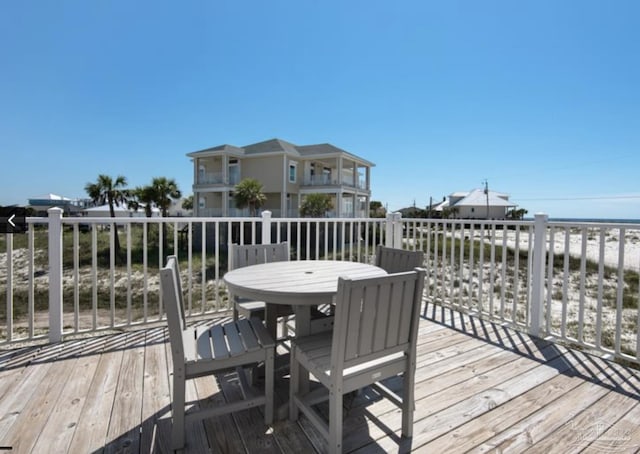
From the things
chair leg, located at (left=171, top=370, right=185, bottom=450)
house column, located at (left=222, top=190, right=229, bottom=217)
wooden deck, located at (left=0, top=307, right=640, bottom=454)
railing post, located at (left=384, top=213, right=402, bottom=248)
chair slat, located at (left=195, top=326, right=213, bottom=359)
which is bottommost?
wooden deck, located at (left=0, top=307, right=640, bottom=454)

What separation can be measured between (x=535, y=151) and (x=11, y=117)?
31.0m

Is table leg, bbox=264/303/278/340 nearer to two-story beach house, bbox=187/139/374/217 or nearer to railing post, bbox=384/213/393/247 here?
railing post, bbox=384/213/393/247

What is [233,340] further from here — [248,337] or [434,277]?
[434,277]

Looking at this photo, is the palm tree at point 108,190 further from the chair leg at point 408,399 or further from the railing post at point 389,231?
the chair leg at point 408,399

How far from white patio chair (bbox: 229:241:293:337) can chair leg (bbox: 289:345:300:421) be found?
0.47 m

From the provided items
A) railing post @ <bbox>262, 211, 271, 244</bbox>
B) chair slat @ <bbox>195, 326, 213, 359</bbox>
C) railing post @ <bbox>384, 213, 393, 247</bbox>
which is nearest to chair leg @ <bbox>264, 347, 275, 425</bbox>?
chair slat @ <bbox>195, 326, 213, 359</bbox>

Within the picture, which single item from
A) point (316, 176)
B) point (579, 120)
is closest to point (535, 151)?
point (579, 120)

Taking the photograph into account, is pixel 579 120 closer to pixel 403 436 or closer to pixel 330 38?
pixel 330 38

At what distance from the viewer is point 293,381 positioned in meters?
1.53

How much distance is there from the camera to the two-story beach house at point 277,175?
1847 cm

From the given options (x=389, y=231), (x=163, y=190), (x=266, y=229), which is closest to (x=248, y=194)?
(x=163, y=190)

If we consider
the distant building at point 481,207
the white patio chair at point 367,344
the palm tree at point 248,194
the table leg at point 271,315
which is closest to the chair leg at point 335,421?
the white patio chair at point 367,344

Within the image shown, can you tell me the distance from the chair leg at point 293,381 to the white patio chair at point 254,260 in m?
0.47

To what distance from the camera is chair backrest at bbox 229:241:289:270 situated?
2414mm
